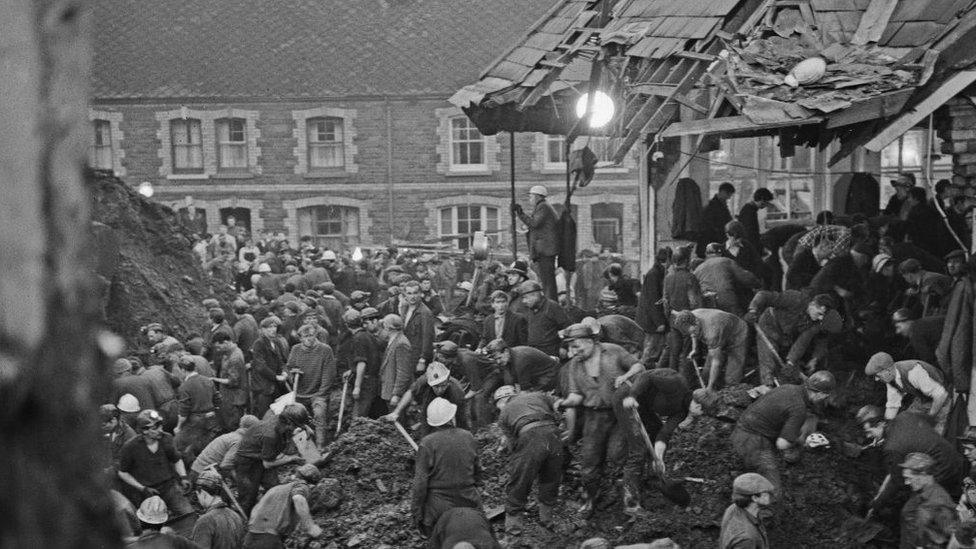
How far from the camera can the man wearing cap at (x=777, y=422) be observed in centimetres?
1098

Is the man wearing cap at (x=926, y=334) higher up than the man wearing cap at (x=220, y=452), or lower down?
higher up

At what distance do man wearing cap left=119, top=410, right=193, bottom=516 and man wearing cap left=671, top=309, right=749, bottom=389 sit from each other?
221 inches

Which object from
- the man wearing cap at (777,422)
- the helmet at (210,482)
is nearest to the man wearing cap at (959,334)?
the man wearing cap at (777,422)

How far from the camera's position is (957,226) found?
15.5 meters

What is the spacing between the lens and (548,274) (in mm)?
18125

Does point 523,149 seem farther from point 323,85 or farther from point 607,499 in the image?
point 607,499

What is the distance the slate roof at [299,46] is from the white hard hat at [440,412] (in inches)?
1032

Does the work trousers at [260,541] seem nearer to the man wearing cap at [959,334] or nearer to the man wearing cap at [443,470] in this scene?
the man wearing cap at [443,470]

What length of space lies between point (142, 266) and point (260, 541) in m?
13.6

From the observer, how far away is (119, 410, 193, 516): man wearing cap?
1195cm

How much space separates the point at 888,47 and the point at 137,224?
51.6 ft

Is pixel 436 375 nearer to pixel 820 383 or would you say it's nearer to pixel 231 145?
pixel 820 383

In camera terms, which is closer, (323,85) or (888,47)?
(888,47)

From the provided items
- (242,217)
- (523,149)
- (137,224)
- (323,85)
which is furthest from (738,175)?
(137,224)
